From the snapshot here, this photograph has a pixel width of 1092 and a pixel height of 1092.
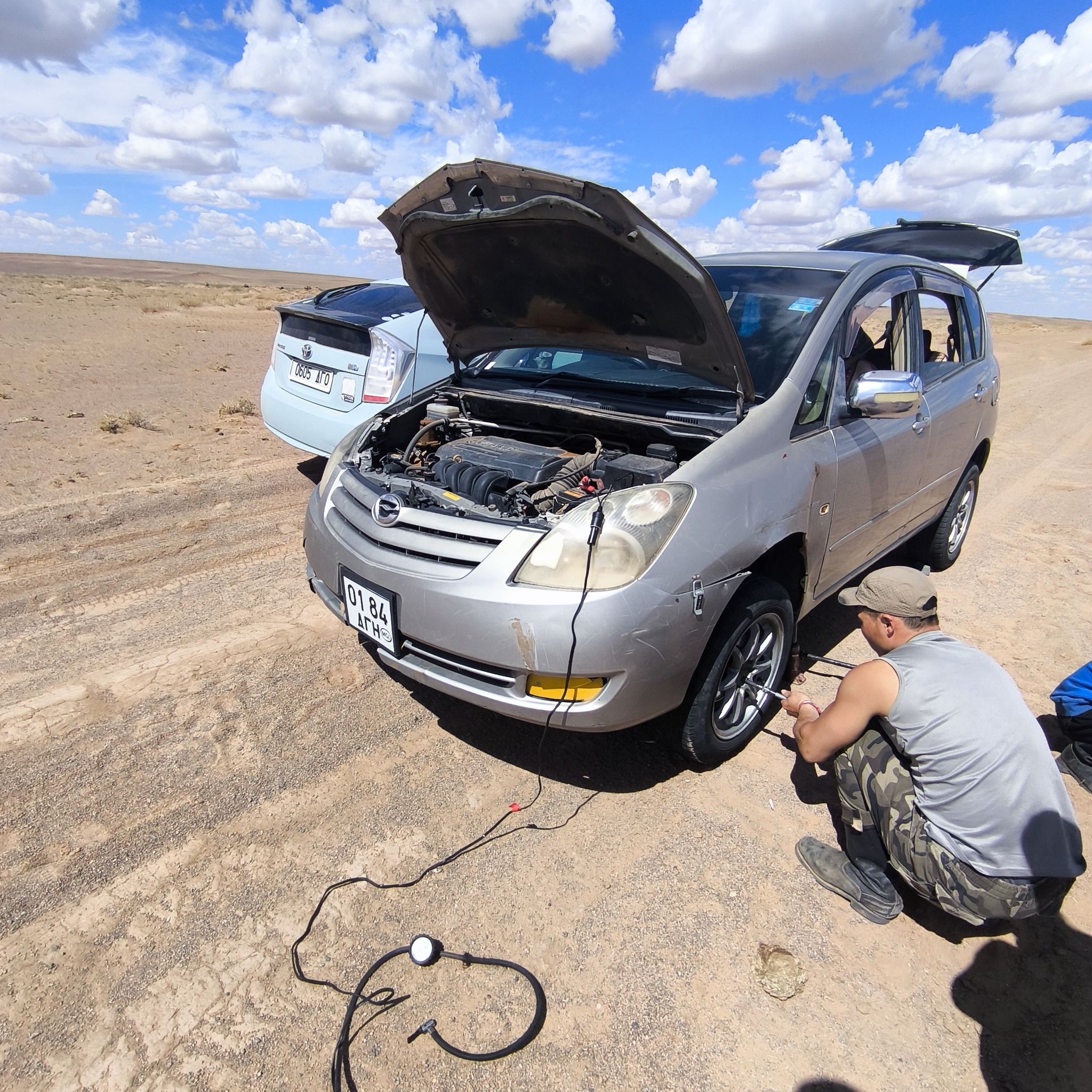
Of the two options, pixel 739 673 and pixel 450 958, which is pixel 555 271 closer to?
pixel 739 673

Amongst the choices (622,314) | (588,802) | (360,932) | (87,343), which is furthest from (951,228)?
(87,343)

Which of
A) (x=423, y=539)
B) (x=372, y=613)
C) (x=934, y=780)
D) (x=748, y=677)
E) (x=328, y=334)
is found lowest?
(x=748, y=677)

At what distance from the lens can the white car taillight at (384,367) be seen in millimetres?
5035

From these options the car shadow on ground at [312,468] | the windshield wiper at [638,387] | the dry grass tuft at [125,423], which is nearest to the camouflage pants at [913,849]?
the windshield wiper at [638,387]

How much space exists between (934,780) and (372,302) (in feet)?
17.7

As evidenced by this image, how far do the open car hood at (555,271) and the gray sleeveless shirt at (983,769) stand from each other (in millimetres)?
1293

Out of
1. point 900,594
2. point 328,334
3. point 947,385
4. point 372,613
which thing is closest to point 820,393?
point 900,594

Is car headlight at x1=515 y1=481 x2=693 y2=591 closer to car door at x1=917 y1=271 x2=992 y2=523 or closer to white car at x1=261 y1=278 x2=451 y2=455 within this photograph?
car door at x1=917 y1=271 x2=992 y2=523

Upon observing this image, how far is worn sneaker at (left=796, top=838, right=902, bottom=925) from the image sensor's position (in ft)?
7.52

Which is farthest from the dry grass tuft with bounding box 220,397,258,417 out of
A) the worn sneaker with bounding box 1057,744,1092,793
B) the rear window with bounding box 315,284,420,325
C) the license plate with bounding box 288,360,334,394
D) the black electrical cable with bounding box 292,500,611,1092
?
the worn sneaker with bounding box 1057,744,1092,793

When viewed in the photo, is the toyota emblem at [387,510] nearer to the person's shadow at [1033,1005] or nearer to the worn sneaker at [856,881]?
the worn sneaker at [856,881]

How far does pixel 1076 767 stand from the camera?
297 cm

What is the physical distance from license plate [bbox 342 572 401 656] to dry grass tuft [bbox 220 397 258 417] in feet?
21.8

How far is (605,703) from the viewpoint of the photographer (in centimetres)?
233
